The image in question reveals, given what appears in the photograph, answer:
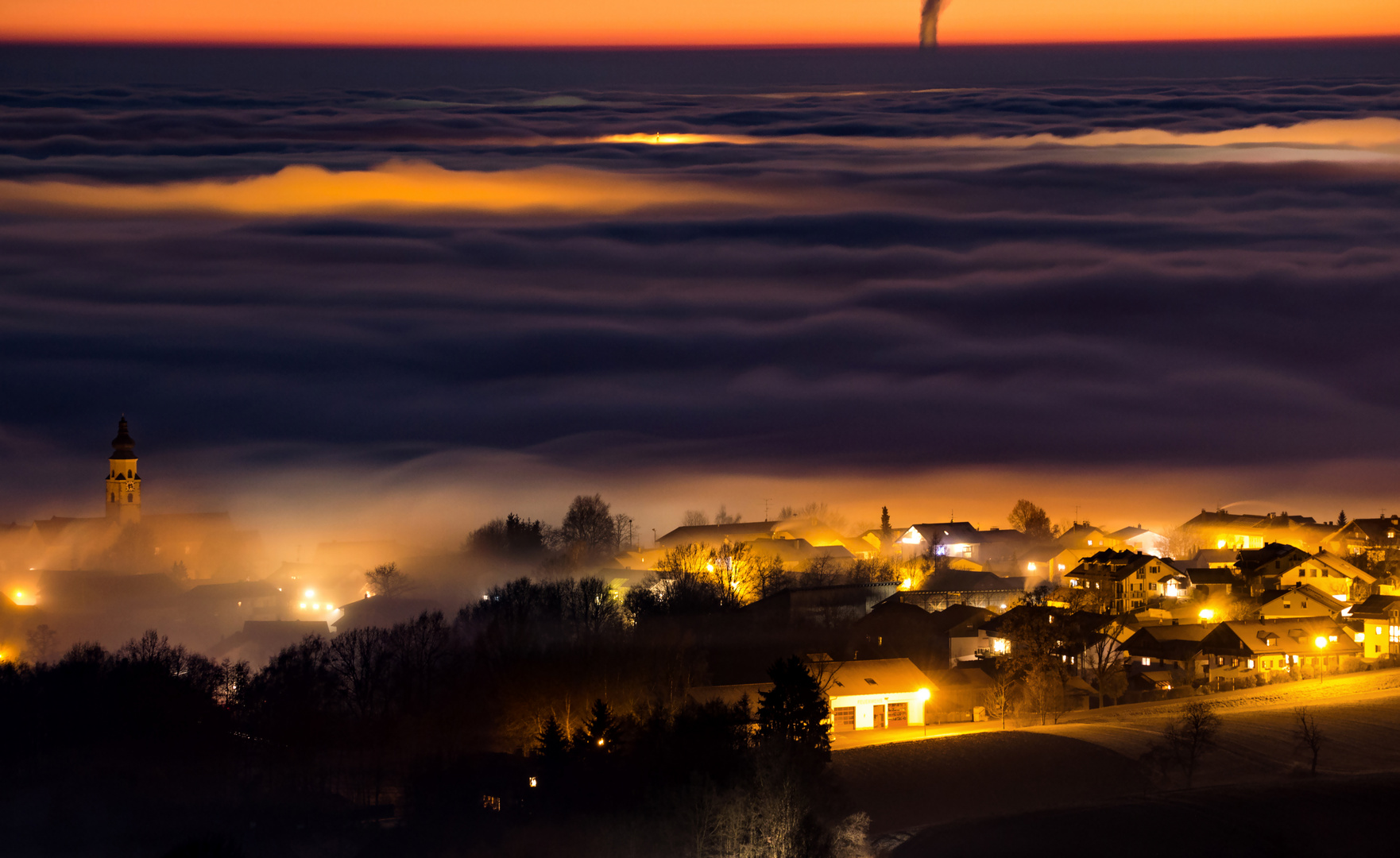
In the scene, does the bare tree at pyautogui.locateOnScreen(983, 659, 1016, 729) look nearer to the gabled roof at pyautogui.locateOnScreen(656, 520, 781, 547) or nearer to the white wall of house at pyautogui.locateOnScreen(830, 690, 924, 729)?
the white wall of house at pyautogui.locateOnScreen(830, 690, 924, 729)

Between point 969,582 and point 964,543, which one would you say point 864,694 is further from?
point 964,543

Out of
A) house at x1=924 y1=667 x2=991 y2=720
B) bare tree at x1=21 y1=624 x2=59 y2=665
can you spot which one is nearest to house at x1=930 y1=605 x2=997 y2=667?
house at x1=924 y1=667 x2=991 y2=720

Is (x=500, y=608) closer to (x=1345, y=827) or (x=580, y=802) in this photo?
(x=580, y=802)

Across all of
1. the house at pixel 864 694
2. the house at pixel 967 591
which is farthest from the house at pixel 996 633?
the house at pixel 864 694

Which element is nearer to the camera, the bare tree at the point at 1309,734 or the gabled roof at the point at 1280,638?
the bare tree at the point at 1309,734

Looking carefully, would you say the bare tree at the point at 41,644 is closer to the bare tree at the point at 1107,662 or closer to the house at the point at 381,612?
the house at the point at 381,612

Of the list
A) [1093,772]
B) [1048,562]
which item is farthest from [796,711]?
[1048,562]

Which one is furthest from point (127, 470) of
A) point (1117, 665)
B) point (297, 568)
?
point (1117, 665)

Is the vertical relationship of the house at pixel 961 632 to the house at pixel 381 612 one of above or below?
below
